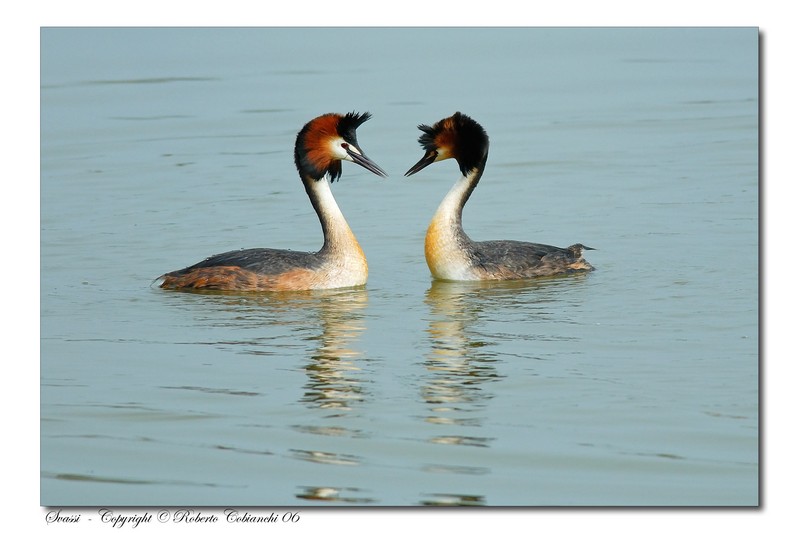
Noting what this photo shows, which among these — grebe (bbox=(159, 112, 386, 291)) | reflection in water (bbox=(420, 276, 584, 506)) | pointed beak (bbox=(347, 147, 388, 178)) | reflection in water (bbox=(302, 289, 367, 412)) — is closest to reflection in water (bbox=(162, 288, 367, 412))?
reflection in water (bbox=(302, 289, 367, 412))

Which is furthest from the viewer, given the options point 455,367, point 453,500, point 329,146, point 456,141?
point 456,141

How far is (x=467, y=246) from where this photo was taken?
12383 mm

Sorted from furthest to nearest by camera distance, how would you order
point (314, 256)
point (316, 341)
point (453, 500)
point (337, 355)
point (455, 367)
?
point (314, 256) < point (316, 341) < point (337, 355) < point (455, 367) < point (453, 500)

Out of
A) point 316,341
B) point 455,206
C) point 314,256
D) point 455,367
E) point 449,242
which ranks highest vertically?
point 455,206

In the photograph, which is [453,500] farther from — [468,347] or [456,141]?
[456,141]

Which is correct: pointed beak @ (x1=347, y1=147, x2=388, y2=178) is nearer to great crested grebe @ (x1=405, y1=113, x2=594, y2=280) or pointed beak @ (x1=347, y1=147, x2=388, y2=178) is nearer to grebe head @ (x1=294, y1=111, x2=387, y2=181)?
grebe head @ (x1=294, y1=111, x2=387, y2=181)

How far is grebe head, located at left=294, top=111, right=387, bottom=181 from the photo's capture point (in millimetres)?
12094

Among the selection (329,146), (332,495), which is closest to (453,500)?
(332,495)

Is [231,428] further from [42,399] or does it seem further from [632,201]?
[632,201]

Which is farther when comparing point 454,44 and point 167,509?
point 454,44

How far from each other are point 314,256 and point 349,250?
0.27m

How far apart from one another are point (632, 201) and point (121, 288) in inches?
197

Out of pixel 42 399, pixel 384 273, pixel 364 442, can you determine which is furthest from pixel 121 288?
pixel 364 442

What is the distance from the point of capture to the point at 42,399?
29.8 ft
